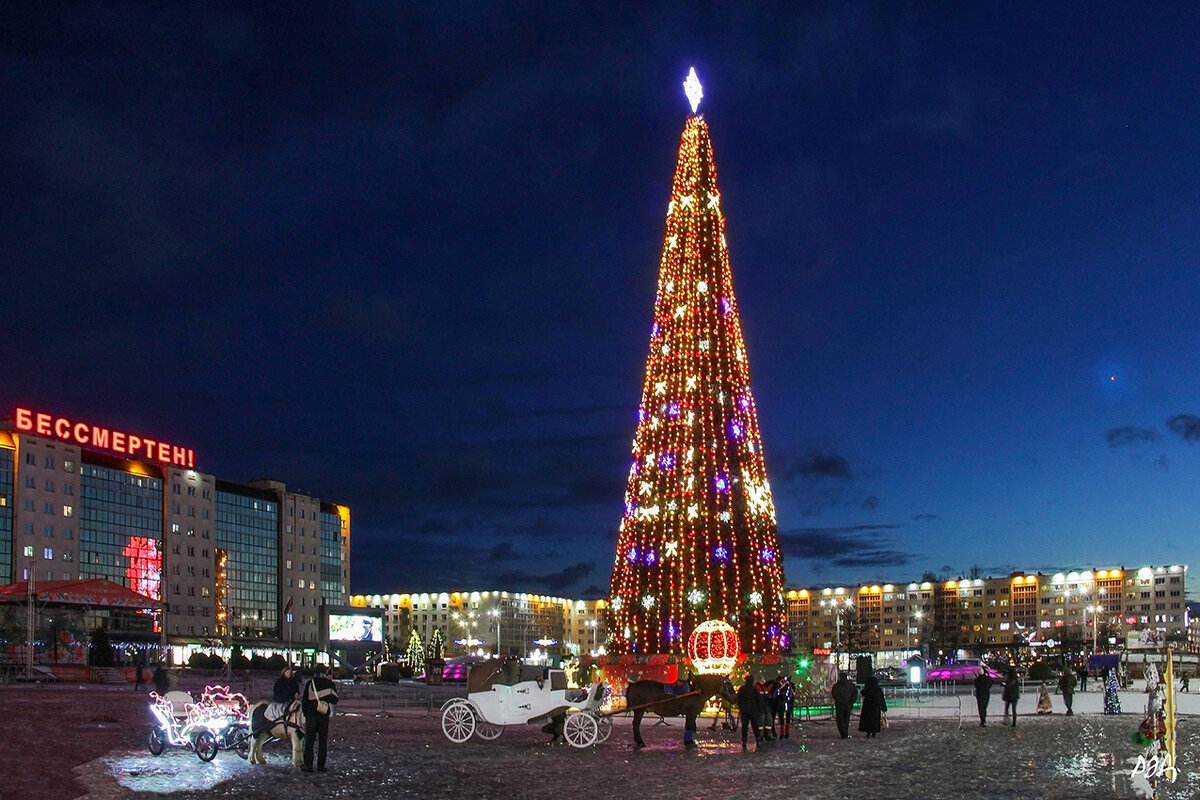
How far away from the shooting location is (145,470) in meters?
115

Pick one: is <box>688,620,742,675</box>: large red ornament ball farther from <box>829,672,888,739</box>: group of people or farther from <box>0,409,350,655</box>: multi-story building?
<box>0,409,350,655</box>: multi-story building

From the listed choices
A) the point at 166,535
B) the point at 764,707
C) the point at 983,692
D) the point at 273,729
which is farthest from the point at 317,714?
the point at 166,535

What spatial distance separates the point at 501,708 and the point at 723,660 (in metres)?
10.8

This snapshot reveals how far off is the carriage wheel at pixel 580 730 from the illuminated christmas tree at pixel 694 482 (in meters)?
11.9

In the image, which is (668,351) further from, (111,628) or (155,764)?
(111,628)

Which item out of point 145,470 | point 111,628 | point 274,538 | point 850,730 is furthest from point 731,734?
point 274,538

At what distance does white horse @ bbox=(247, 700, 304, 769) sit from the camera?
719 inches

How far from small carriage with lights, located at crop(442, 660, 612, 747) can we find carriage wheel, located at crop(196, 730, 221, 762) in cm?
492

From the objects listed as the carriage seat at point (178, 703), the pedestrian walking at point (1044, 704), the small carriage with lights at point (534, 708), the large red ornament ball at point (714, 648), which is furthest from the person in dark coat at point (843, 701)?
the pedestrian walking at point (1044, 704)

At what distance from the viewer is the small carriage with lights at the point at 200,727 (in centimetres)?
1942

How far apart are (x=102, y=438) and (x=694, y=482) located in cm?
8805

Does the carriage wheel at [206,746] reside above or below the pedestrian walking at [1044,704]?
above

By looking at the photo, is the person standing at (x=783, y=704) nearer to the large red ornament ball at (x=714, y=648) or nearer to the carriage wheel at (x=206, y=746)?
the large red ornament ball at (x=714, y=648)

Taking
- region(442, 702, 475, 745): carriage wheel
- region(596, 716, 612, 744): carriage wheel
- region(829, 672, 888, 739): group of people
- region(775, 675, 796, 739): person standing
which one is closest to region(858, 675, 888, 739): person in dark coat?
region(829, 672, 888, 739): group of people
